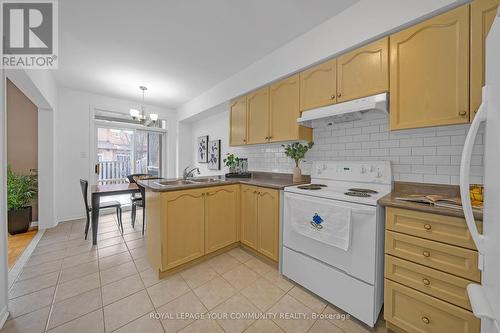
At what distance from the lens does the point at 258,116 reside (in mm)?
2574

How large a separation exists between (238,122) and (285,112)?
0.88 m

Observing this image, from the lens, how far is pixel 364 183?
5.97 ft

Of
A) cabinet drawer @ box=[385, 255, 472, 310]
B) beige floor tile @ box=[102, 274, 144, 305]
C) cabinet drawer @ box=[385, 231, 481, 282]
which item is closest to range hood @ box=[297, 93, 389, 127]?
cabinet drawer @ box=[385, 231, 481, 282]

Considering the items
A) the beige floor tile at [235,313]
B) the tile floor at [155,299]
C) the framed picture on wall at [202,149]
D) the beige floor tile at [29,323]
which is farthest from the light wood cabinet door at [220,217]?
the framed picture on wall at [202,149]

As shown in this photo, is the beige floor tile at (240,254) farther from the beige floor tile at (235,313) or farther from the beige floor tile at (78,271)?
the beige floor tile at (78,271)

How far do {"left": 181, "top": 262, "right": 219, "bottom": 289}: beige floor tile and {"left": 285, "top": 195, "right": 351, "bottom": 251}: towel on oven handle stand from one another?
38.4 inches

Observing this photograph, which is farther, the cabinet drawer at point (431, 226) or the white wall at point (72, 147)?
the white wall at point (72, 147)

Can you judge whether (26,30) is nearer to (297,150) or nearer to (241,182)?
(241,182)

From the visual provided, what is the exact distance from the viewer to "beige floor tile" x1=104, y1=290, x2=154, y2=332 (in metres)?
1.35

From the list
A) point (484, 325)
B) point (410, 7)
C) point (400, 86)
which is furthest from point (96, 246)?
point (410, 7)

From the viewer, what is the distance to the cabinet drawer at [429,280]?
1039mm

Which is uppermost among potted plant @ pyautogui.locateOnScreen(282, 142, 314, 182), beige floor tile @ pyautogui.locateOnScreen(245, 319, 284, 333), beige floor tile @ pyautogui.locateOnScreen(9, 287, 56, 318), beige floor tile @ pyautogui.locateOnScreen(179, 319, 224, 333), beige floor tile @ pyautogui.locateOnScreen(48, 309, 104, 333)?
potted plant @ pyautogui.locateOnScreen(282, 142, 314, 182)

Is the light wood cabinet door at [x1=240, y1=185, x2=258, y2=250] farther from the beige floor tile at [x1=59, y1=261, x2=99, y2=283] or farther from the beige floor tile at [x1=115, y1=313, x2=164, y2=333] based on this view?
the beige floor tile at [x1=59, y1=261, x2=99, y2=283]

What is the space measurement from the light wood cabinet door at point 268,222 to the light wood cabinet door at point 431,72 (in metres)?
1.23
